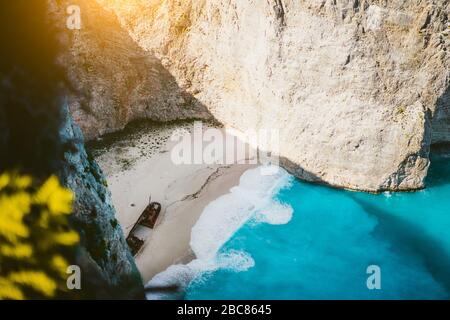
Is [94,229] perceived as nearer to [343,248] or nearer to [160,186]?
[160,186]

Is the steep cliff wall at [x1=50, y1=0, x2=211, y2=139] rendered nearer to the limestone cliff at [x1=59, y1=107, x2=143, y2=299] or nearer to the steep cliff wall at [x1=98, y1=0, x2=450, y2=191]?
the steep cliff wall at [x1=98, y1=0, x2=450, y2=191]

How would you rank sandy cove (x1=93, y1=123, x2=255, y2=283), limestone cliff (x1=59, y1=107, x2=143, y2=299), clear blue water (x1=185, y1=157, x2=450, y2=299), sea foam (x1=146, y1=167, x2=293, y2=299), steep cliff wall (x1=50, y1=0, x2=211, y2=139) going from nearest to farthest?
1. limestone cliff (x1=59, y1=107, x2=143, y2=299)
2. clear blue water (x1=185, y1=157, x2=450, y2=299)
3. sea foam (x1=146, y1=167, x2=293, y2=299)
4. sandy cove (x1=93, y1=123, x2=255, y2=283)
5. steep cliff wall (x1=50, y1=0, x2=211, y2=139)

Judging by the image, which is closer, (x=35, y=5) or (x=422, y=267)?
(x=35, y=5)

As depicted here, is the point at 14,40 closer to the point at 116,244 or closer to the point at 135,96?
the point at 116,244

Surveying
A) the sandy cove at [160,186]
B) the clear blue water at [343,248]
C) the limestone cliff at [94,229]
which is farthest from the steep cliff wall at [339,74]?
the limestone cliff at [94,229]

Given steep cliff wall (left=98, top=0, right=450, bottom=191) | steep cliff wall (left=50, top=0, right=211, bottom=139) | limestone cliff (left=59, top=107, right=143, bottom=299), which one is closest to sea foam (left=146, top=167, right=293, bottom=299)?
steep cliff wall (left=98, top=0, right=450, bottom=191)

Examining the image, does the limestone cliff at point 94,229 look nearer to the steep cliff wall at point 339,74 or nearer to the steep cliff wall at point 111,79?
the steep cliff wall at point 111,79

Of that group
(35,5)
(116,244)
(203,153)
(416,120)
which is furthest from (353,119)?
(35,5)
